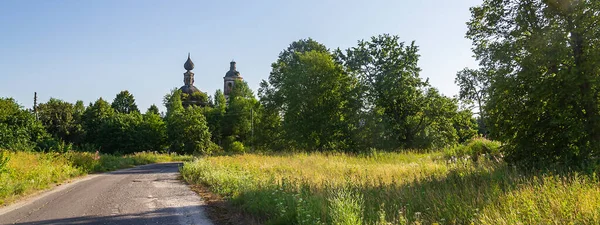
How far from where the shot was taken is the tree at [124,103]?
294 ft

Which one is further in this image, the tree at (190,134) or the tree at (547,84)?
the tree at (190,134)

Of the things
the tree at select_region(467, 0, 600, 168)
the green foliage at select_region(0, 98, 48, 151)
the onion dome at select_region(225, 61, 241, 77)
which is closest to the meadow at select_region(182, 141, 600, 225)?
the tree at select_region(467, 0, 600, 168)

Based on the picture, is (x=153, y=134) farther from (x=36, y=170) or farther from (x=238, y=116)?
(x=36, y=170)

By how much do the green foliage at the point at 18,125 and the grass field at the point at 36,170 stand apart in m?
22.7

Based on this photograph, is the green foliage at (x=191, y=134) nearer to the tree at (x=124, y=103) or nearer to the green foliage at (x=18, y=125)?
the green foliage at (x=18, y=125)

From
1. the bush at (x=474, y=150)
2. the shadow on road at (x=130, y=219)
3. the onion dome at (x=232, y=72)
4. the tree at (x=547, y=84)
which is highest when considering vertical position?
the onion dome at (x=232, y=72)

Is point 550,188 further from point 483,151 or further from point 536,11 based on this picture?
point 483,151

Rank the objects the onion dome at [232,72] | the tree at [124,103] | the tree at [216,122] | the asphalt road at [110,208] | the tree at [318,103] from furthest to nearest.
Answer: the onion dome at [232,72]
the tree at [124,103]
the tree at [216,122]
the tree at [318,103]
the asphalt road at [110,208]

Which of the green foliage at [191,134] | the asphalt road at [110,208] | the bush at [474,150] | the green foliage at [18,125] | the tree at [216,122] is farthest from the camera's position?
the tree at [216,122]

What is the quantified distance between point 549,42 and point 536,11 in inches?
57.9

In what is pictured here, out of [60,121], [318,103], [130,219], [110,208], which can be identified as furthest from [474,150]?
[60,121]

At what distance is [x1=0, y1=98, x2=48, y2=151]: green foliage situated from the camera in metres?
39.9

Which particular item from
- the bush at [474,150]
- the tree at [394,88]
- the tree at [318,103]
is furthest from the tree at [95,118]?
the bush at [474,150]

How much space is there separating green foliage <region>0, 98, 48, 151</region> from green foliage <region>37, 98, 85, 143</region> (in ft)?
37.6
